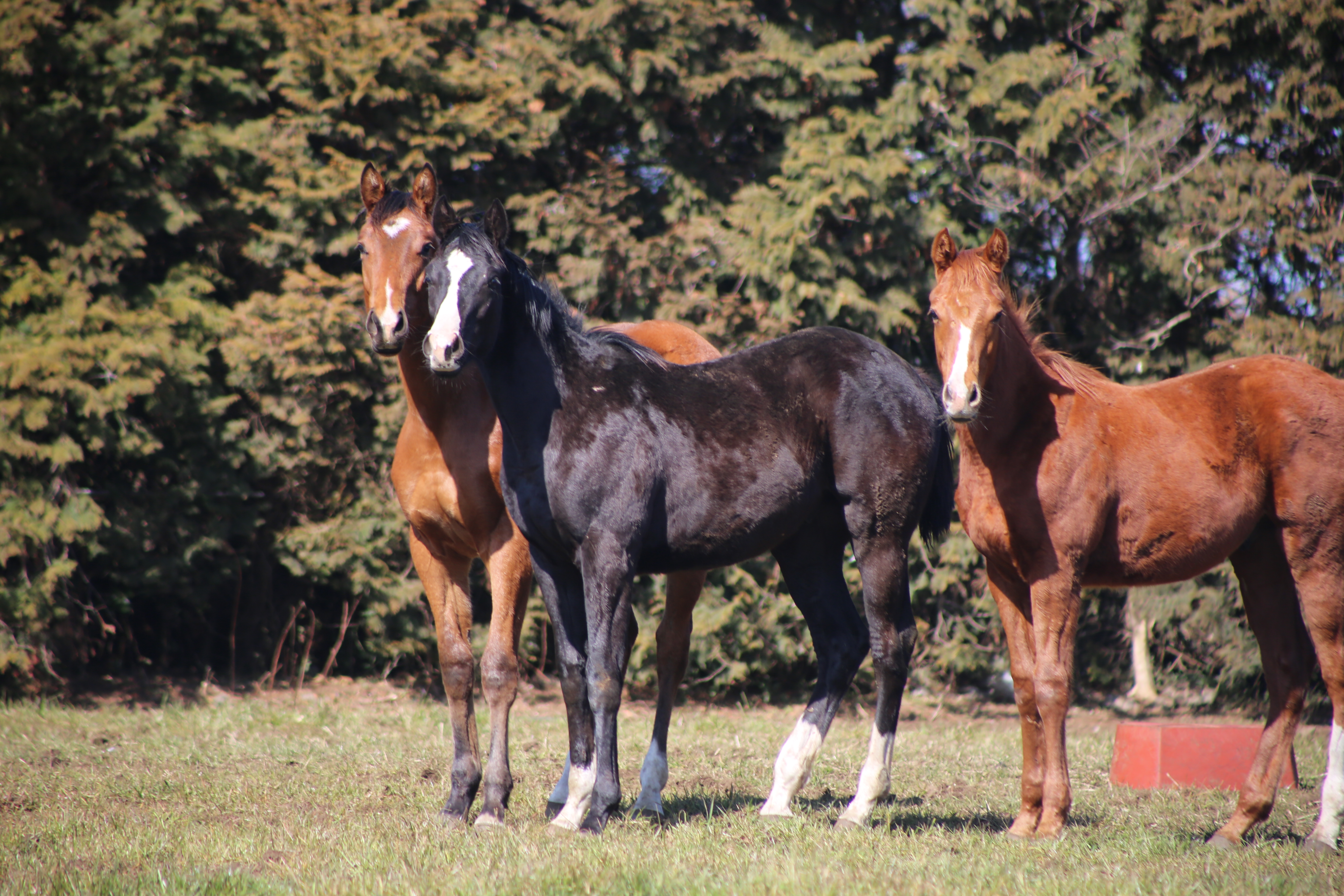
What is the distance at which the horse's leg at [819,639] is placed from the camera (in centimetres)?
481

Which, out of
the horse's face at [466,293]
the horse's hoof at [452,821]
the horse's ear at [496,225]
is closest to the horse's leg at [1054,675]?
the horse's hoof at [452,821]

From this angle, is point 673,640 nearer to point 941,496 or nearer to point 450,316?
point 941,496

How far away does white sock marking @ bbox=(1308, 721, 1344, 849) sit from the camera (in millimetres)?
4324

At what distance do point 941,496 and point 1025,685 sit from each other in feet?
3.79

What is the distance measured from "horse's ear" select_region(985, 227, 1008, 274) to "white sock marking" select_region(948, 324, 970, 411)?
41 centimetres

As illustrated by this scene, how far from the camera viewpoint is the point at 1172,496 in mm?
4547

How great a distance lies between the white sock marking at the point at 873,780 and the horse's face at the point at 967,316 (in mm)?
1621

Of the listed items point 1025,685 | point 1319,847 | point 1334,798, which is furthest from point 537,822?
point 1334,798

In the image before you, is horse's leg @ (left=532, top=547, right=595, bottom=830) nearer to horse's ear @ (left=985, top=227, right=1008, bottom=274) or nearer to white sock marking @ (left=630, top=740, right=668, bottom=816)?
white sock marking @ (left=630, top=740, right=668, bottom=816)

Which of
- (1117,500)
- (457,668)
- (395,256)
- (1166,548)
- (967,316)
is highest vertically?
(395,256)

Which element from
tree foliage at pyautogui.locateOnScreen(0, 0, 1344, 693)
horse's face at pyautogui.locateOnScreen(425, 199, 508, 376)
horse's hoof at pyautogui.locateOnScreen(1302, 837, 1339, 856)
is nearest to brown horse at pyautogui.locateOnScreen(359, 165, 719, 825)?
horse's face at pyautogui.locateOnScreen(425, 199, 508, 376)

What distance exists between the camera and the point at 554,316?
4.83 m

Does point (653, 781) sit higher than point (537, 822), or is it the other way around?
point (653, 781)

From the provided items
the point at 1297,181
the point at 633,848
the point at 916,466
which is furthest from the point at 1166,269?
the point at 633,848
